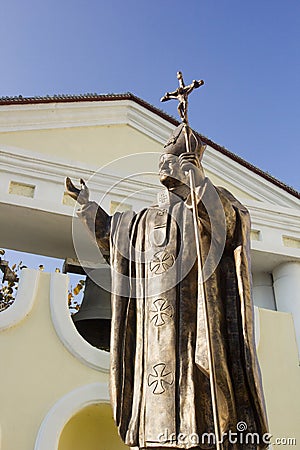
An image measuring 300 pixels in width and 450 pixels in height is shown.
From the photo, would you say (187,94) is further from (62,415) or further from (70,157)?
(70,157)

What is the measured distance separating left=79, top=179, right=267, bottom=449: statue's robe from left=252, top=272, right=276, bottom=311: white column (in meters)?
5.79

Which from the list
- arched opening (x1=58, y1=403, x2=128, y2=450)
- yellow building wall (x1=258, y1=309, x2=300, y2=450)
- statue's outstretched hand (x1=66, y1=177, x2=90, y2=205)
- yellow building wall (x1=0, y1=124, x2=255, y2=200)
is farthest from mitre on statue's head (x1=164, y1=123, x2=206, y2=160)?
yellow building wall (x1=0, y1=124, x2=255, y2=200)

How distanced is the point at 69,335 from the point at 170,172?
302 centimetres

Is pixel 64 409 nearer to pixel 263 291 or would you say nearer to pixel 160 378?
pixel 160 378

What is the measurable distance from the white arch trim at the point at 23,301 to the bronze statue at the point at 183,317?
8.87 feet

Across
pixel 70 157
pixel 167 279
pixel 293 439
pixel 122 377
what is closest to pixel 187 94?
pixel 167 279

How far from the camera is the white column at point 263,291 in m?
8.29

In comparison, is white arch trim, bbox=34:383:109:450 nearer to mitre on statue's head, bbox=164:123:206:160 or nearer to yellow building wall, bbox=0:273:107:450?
yellow building wall, bbox=0:273:107:450

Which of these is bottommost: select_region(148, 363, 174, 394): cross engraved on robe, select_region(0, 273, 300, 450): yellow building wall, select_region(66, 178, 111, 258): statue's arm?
select_region(148, 363, 174, 394): cross engraved on robe

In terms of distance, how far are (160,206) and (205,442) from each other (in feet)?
4.59

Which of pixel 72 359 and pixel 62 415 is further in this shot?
pixel 72 359

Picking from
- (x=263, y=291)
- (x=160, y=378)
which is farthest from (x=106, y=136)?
(x=160, y=378)

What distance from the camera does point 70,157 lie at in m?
8.22

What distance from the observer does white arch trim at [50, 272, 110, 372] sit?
5.28 meters
